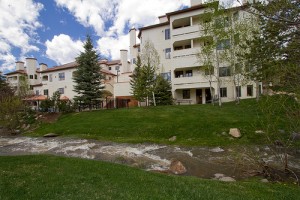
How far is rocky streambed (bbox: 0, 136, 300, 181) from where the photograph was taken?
966 centimetres

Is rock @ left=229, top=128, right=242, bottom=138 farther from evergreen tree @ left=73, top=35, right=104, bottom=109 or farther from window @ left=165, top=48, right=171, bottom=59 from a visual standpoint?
window @ left=165, top=48, right=171, bottom=59

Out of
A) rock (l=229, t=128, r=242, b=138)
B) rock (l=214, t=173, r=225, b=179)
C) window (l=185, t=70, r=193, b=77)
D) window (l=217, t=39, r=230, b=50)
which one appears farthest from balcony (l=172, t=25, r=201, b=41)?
rock (l=214, t=173, r=225, b=179)

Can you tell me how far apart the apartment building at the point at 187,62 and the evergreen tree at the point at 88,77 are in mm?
9924

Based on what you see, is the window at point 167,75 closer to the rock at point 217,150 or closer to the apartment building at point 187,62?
the apartment building at point 187,62

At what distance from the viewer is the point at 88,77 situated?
3102 centimetres

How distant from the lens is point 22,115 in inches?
1042

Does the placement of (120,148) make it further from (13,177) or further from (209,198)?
(209,198)

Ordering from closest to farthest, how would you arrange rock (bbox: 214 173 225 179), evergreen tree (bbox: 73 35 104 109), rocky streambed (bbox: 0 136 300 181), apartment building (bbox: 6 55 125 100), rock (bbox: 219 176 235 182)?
1. rock (bbox: 219 176 235 182)
2. rock (bbox: 214 173 225 179)
3. rocky streambed (bbox: 0 136 300 181)
4. evergreen tree (bbox: 73 35 104 109)
5. apartment building (bbox: 6 55 125 100)

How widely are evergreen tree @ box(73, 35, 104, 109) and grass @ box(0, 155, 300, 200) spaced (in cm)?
2282

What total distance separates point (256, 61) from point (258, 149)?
24.5ft

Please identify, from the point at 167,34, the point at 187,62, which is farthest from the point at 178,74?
the point at 167,34

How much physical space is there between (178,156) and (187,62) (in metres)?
23.1

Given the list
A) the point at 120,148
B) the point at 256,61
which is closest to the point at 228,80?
the point at 256,61

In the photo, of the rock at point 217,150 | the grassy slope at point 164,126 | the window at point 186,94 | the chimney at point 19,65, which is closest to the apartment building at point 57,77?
the chimney at point 19,65
